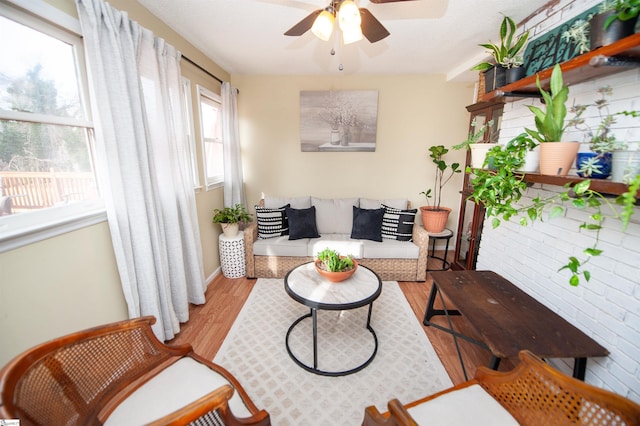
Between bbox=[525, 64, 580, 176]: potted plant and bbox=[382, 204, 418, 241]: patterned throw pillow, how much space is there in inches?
67.8

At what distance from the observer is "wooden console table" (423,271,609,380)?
1.19 metres

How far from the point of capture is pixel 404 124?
3.48 meters

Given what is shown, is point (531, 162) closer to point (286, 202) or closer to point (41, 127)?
point (286, 202)

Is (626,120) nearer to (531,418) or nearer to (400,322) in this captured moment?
(531,418)

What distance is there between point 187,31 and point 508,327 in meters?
3.26

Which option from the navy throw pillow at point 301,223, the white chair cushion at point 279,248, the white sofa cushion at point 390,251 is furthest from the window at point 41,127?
the white sofa cushion at point 390,251

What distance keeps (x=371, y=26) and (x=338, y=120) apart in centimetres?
200

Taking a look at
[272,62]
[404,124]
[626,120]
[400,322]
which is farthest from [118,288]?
[404,124]

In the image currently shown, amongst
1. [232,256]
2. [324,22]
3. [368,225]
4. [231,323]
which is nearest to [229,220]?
[232,256]

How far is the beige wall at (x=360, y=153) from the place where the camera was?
339cm

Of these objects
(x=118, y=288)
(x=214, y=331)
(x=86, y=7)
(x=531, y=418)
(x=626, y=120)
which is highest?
(x=86, y=7)

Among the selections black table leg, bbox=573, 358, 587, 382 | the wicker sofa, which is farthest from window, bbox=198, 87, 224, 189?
black table leg, bbox=573, 358, 587, 382

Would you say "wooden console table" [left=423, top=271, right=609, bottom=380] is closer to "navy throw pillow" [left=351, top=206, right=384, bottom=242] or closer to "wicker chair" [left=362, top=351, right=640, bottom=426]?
"wicker chair" [left=362, top=351, right=640, bottom=426]

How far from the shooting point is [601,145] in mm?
1087
